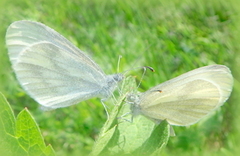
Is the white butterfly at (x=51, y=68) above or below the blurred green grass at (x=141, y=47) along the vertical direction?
above

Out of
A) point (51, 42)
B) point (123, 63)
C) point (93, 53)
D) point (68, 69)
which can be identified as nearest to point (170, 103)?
point (68, 69)

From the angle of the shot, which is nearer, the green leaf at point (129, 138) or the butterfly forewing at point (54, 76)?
the green leaf at point (129, 138)

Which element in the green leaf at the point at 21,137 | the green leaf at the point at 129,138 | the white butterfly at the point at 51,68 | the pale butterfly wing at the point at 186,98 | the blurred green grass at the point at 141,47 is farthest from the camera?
the blurred green grass at the point at 141,47

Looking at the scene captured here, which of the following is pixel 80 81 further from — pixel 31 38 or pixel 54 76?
pixel 31 38

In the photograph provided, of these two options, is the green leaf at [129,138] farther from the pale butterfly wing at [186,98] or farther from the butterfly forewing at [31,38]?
the butterfly forewing at [31,38]

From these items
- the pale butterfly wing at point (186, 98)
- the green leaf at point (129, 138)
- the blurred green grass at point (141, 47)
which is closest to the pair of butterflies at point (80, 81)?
the pale butterfly wing at point (186, 98)

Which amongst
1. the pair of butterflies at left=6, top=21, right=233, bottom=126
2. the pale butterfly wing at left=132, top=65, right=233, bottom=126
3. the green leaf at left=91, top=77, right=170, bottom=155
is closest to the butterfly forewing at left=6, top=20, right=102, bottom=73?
the pair of butterflies at left=6, top=21, right=233, bottom=126

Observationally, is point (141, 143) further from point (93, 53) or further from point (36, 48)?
point (93, 53)
